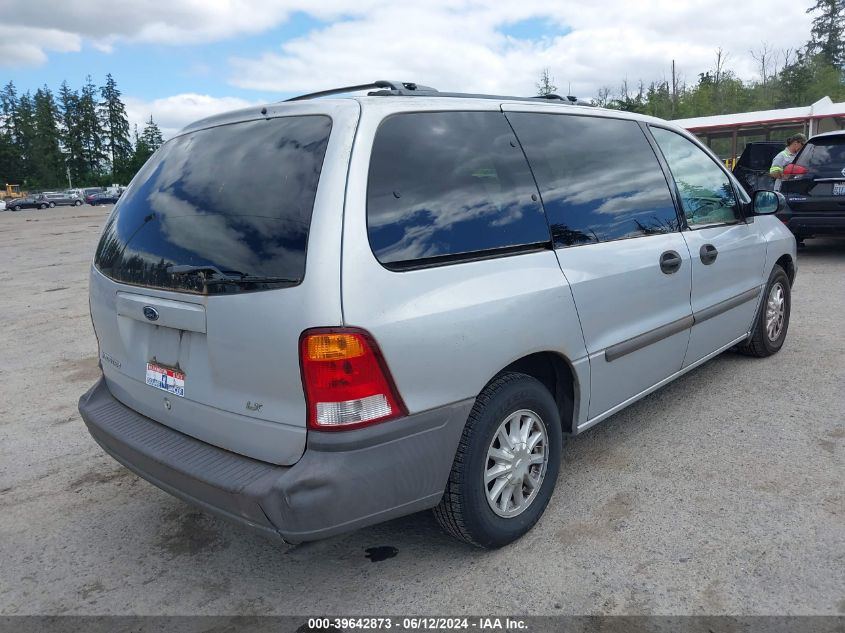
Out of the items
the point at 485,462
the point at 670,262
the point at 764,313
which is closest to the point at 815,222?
the point at 764,313

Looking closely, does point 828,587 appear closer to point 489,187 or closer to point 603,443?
point 603,443

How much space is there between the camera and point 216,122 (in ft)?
9.37

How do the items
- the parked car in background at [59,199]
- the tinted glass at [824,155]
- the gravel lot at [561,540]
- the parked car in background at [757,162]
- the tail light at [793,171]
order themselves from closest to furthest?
the gravel lot at [561,540], the tinted glass at [824,155], the tail light at [793,171], the parked car in background at [757,162], the parked car in background at [59,199]

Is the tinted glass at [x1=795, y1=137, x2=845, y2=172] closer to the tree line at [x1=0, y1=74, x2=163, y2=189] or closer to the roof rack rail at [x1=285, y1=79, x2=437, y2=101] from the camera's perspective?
the roof rack rail at [x1=285, y1=79, x2=437, y2=101]

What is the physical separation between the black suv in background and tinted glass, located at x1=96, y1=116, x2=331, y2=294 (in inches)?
343

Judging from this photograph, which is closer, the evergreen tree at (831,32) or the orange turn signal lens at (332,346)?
the orange turn signal lens at (332,346)

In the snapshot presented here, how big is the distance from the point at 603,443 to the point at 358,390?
2.10 m

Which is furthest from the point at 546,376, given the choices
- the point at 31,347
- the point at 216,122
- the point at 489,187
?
the point at 31,347

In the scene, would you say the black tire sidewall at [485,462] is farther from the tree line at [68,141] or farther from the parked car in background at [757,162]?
the tree line at [68,141]

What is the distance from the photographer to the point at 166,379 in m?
2.60

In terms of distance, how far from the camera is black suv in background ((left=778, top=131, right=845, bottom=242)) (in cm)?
888

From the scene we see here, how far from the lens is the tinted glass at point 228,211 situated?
2.27 metres

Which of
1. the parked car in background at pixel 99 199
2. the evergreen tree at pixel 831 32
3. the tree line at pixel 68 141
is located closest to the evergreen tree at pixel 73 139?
the tree line at pixel 68 141

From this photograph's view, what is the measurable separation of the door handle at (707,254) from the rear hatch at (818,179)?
6190mm
